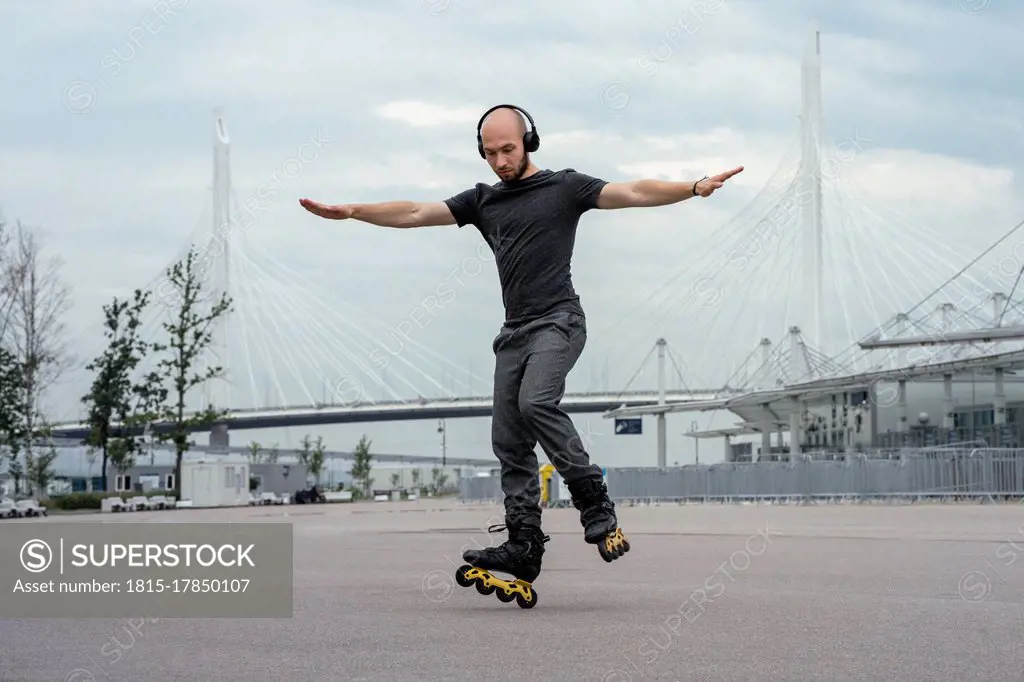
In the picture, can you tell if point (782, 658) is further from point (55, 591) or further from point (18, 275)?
point (18, 275)

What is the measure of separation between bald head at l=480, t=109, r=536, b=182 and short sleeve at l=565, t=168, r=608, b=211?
0.63ft

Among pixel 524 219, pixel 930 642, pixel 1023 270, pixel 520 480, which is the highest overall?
pixel 1023 270

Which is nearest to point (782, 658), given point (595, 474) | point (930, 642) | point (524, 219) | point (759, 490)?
point (930, 642)

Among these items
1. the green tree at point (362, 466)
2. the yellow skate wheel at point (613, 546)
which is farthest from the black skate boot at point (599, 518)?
the green tree at point (362, 466)

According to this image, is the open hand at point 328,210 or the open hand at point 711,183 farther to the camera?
the open hand at point 328,210

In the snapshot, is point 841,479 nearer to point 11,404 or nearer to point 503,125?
point 11,404

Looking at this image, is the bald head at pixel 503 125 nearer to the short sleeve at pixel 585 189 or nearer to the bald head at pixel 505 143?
the bald head at pixel 505 143

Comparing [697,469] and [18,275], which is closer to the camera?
[697,469]

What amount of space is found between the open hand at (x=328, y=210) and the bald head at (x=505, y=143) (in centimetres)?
55

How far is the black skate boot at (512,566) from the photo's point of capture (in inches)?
209

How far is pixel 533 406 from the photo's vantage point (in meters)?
5.13

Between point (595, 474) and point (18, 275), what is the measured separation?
1447 inches

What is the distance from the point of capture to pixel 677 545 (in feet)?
35.0

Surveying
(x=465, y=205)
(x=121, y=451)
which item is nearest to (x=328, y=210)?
(x=465, y=205)
